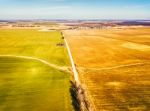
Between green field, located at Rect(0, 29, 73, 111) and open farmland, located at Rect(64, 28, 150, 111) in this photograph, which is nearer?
green field, located at Rect(0, 29, 73, 111)

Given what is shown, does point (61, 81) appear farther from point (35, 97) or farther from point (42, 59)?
point (42, 59)

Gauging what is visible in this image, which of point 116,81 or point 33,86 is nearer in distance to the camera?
point 33,86

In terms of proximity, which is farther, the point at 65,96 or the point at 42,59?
the point at 42,59

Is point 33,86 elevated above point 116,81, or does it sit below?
above

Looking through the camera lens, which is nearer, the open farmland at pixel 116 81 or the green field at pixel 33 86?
the green field at pixel 33 86

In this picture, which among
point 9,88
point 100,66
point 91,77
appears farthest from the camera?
point 100,66

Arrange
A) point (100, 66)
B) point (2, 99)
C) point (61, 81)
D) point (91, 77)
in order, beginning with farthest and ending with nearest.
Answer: point (100, 66) < point (91, 77) < point (61, 81) < point (2, 99)

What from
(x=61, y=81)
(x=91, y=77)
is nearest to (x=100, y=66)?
(x=91, y=77)

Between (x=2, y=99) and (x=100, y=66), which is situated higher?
(x=2, y=99)

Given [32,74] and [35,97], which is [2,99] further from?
[32,74]
